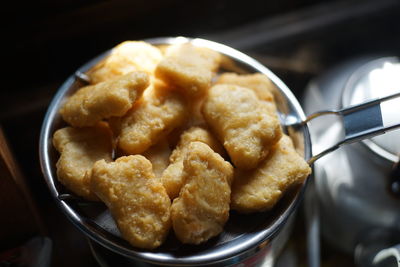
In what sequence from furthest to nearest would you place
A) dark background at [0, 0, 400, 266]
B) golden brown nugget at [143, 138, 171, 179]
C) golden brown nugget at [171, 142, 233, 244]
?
dark background at [0, 0, 400, 266] → golden brown nugget at [143, 138, 171, 179] → golden brown nugget at [171, 142, 233, 244]

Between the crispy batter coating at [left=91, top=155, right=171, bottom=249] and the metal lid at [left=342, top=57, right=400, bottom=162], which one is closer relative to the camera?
the crispy batter coating at [left=91, top=155, right=171, bottom=249]

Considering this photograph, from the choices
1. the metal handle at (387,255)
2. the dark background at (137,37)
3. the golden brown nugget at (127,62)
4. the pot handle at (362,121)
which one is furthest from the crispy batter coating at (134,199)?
the metal handle at (387,255)

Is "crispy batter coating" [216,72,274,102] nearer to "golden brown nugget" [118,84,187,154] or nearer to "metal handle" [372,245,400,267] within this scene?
"golden brown nugget" [118,84,187,154]

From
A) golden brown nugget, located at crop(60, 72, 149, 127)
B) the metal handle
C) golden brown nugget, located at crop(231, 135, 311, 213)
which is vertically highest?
golden brown nugget, located at crop(60, 72, 149, 127)

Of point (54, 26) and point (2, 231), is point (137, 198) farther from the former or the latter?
point (54, 26)

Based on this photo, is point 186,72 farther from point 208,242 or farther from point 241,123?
point 208,242

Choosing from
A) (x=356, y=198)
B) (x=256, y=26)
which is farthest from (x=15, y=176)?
(x=256, y=26)

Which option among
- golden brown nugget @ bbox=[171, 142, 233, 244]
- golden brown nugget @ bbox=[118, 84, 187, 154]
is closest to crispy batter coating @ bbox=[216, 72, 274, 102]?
golden brown nugget @ bbox=[118, 84, 187, 154]

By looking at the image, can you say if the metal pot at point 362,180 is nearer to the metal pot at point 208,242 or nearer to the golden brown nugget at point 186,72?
the metal pot at point 208,242
